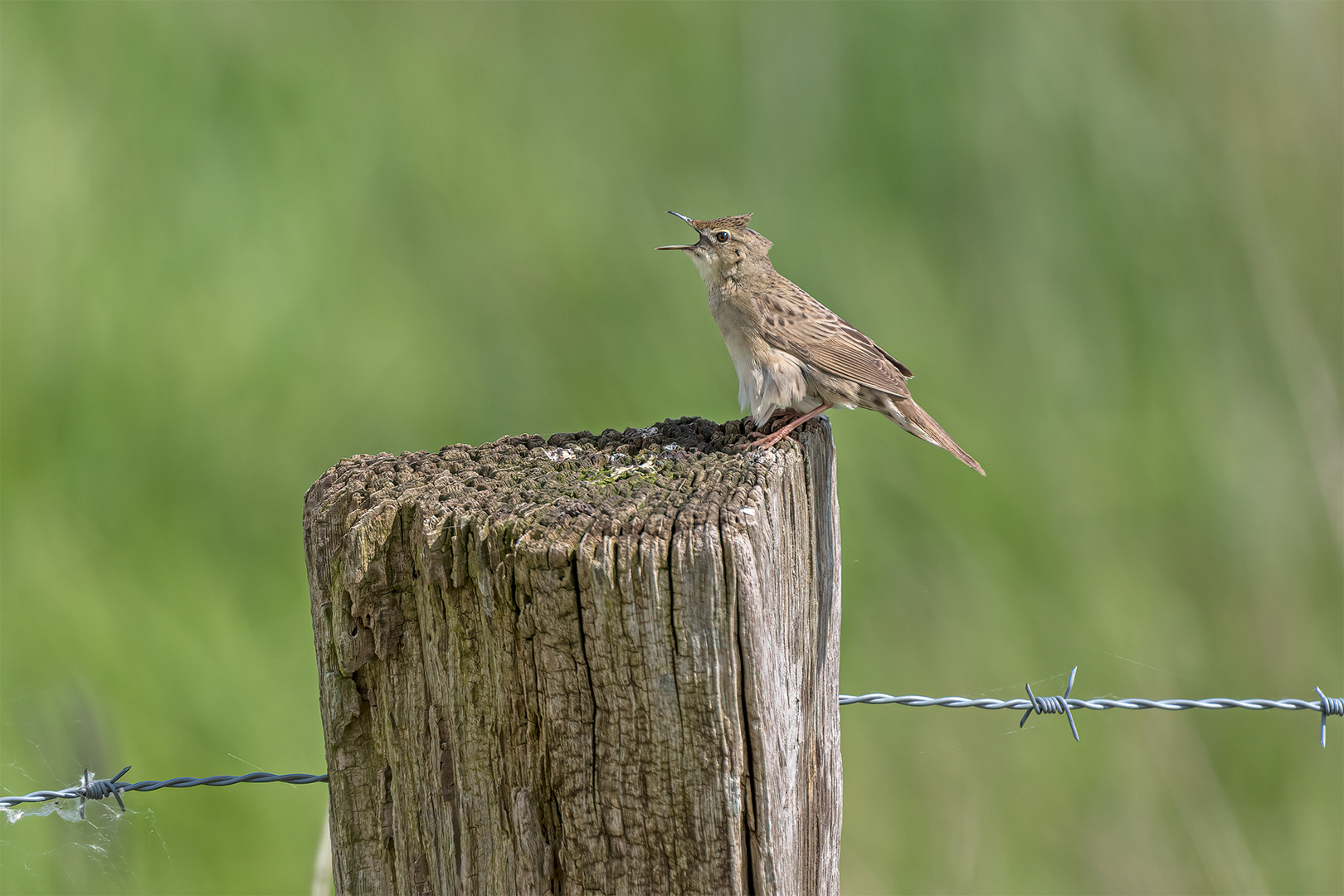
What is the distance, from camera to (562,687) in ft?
6.07

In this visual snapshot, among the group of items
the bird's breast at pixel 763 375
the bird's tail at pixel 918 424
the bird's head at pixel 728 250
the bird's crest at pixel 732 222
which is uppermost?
the bird's crest at pixel 732 222

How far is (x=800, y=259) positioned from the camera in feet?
18.6

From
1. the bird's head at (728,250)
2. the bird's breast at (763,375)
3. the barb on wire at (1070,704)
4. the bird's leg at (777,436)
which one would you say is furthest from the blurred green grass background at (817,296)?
the bird's leg at (777,436)

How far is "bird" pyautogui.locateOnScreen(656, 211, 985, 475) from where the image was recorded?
3.86m

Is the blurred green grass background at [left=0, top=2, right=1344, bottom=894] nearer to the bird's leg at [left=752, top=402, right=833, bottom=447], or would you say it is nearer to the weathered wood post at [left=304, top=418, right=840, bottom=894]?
the bird's leg at [left=752, top=402, right=833, bottom=447]

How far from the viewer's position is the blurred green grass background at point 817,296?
4547mm

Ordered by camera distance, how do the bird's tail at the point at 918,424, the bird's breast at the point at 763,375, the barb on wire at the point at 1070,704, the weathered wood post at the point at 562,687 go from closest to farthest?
the weathered wood post at the point at 562,687 < the barb on wire at the point at 1070,704 < the bird's breast at the point at 763,375 < the bird's tail at the point at 918,424

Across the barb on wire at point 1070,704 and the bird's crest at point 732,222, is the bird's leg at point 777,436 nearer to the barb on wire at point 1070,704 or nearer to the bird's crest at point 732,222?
the barb on wire at point 1070,704

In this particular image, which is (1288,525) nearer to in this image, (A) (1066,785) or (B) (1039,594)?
(B) (1039,594)

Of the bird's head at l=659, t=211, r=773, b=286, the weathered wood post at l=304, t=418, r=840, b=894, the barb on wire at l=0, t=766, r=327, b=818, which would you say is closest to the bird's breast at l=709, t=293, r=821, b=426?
the bird's head at l=659, t=211, r=773, b=286

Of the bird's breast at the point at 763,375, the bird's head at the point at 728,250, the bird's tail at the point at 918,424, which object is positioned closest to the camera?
the bird's breast at the point at 763,375

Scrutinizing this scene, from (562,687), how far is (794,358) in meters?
2.27

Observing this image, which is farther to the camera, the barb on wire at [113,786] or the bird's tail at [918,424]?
the bird's tail at [918,424]

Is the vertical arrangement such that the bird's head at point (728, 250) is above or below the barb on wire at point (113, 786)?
above
